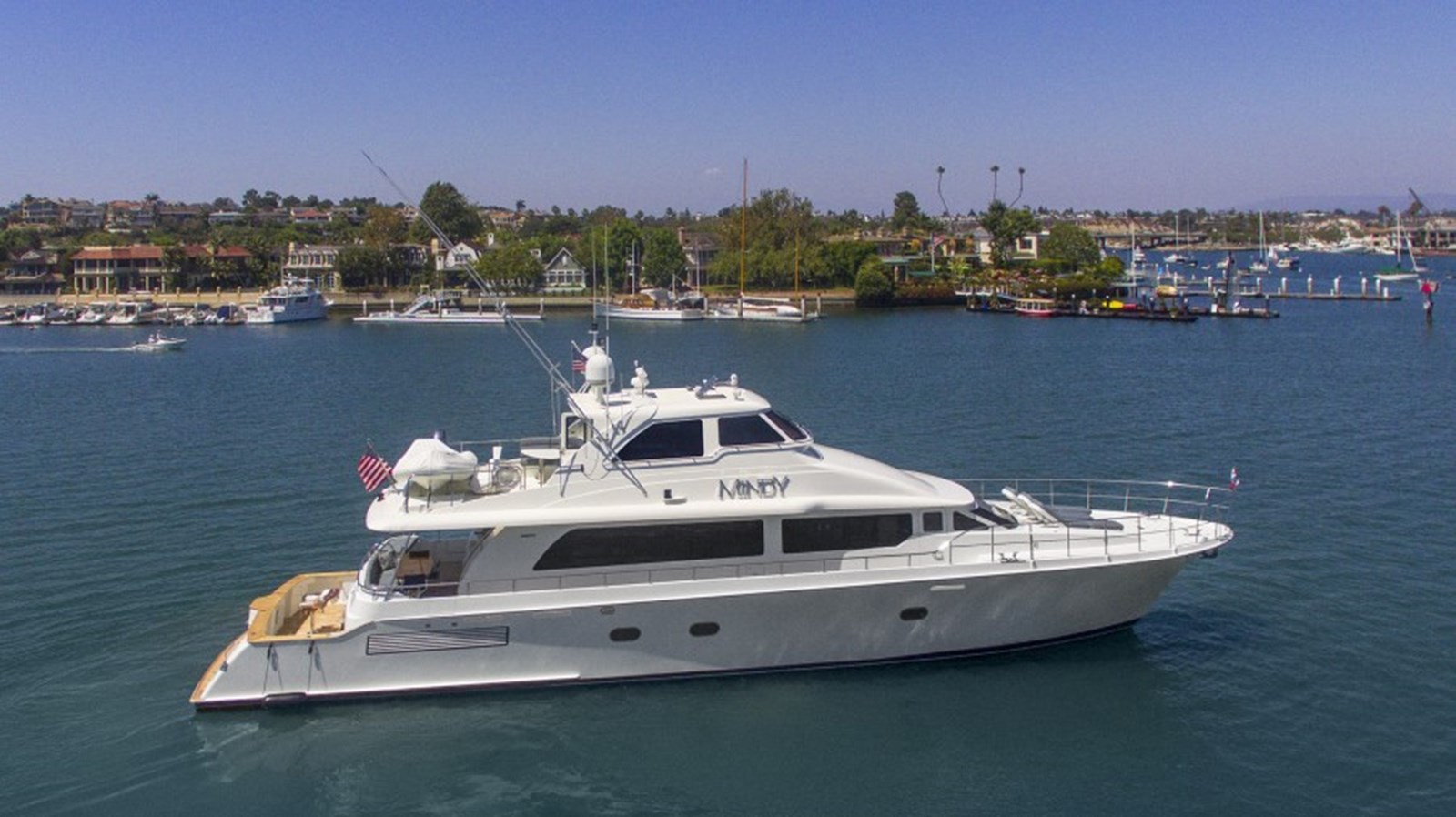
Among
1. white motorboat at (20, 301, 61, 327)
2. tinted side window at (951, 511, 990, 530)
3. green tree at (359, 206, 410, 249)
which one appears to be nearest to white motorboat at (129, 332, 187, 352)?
white motorboat at (20, 301, 61, 327)

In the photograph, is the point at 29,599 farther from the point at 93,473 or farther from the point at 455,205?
the point at 455,205

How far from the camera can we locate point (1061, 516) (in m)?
16.1

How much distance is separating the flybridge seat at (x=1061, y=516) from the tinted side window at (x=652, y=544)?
402cm

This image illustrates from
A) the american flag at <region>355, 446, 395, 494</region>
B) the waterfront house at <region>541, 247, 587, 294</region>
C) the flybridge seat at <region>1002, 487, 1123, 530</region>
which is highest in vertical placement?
the waterfront house at <region>541, 247, 587, 294</region>

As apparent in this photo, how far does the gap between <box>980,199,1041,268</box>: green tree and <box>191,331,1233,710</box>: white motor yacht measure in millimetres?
97999

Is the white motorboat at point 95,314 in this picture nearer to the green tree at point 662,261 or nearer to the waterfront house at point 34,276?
the waterfront house at point 34,276

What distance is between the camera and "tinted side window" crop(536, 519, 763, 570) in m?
14.3

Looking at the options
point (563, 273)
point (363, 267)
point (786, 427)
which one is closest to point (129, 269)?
point (363, 267)

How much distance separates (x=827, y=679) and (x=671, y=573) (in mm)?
2385

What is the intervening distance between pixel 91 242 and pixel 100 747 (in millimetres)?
128669

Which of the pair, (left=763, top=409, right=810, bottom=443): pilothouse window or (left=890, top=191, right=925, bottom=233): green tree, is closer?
(left=763, top=409, right=810, bottom=443): pilothouse window

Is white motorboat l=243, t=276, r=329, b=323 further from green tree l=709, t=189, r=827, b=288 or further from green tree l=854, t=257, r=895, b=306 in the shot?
green tree l=854, t=257, r=895, b=306

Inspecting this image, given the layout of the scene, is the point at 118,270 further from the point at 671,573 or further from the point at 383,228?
the point at 671,573

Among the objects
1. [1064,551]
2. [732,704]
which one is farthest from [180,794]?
[1064,551]
